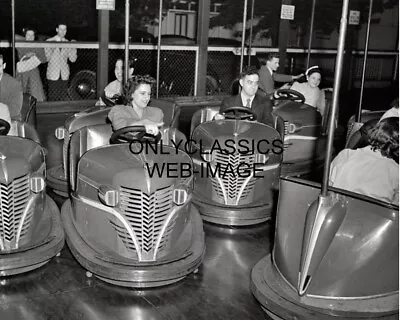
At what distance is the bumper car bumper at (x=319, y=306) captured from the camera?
2303mm

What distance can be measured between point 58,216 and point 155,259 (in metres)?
0.63

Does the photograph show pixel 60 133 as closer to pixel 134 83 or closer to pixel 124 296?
pixel 134 83

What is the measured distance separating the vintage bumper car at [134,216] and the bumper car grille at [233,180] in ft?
2.12

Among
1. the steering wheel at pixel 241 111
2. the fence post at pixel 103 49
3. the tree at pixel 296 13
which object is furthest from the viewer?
the tree at pixel 296 13

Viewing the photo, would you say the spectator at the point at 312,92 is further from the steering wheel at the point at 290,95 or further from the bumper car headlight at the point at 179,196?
the bumper car headlight at the point at 179,196

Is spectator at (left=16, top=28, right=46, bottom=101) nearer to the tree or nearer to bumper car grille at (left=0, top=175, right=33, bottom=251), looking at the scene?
the tree

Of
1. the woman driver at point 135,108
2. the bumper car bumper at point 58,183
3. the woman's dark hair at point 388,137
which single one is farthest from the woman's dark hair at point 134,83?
the woman's dark hair at point 388,137

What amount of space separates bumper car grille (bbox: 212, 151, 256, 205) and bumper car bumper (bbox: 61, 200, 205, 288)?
0.81 metres

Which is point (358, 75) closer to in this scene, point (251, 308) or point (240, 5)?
point (240, 5)

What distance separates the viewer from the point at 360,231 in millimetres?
2287

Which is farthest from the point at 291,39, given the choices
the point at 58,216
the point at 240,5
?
the point at 58,216

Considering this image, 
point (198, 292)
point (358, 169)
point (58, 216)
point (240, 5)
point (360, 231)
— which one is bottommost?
point (198, 292)

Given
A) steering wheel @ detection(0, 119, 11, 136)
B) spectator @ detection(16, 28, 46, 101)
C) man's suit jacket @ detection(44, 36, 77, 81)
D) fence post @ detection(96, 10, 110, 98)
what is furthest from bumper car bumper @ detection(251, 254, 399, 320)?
fence post @ detection(96, 10, 110, 98)

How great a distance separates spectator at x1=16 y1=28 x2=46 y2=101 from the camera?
6.78 meters
